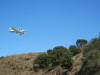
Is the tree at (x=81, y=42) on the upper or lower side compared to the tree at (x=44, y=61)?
upper

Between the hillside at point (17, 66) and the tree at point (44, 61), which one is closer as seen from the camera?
the tree at point (44, 61)

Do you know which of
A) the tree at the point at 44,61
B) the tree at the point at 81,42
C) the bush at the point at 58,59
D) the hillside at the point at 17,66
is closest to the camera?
the bush at the point at 58,59

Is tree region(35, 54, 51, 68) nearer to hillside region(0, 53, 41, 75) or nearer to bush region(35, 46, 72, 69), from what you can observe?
bush region(35, 46, 72, 69)

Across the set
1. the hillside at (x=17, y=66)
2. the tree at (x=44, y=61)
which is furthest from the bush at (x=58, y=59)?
the hillside at (x=17, y=66)

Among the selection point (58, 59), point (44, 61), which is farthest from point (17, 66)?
point (58, 59)

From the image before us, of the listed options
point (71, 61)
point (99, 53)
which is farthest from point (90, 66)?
point (71, 61)

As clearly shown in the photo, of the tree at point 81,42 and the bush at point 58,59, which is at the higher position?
the tree at point 81,42

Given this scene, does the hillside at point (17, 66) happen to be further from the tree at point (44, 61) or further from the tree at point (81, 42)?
the tree at point (81, 42)

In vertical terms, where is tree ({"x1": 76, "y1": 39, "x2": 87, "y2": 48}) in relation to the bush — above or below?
above

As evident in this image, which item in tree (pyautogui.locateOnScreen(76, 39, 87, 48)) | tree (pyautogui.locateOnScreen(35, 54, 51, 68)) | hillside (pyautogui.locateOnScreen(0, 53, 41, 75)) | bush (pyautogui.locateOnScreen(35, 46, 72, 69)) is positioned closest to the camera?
bush (pyautogui.locateOnScreen(35, 46, 72, 69))

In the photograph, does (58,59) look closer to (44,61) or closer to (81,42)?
(44,61)

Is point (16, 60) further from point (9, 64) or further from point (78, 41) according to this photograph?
point (78, 41)

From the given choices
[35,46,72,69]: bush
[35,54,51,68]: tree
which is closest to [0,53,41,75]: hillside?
[35,54,51,68]: tree

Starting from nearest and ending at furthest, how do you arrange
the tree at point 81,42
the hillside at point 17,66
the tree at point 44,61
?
the tree at point 44,61
the hillside at point 17,66
the tree at point 81,42
